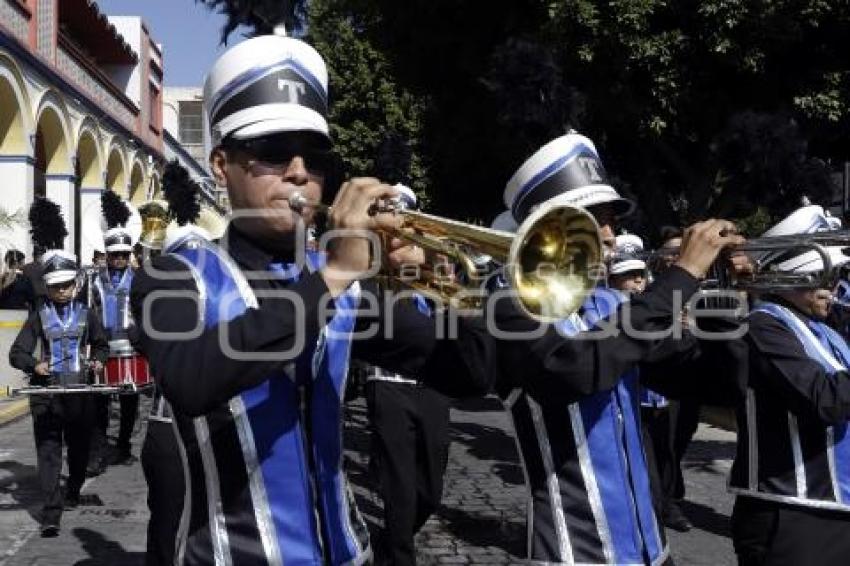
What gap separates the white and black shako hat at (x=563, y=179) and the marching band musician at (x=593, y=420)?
0.38 metres

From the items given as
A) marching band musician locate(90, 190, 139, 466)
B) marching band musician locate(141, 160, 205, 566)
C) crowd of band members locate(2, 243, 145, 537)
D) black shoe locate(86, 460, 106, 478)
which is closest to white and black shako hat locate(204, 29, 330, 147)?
marching band musician locate(141, 160, 205, 566)

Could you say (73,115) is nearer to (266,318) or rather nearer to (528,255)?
(528,255)

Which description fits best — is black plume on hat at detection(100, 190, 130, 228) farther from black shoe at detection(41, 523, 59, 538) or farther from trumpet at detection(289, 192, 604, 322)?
trumpet at detection(289, 192, 604, 322)

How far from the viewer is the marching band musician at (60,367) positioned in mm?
7395

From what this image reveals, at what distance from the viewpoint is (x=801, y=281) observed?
378cm

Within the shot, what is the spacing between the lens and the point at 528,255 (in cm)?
268

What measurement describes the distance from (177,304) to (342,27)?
27315 mm

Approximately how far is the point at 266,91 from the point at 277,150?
0.55 feet

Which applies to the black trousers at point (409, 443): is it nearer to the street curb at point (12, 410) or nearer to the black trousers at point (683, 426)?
the black trousers at point (683, 426)

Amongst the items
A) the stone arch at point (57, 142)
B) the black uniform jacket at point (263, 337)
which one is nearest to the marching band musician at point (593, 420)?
the black uniform jacket at point (263, 337)

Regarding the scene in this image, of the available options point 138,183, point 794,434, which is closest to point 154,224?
point 794,434

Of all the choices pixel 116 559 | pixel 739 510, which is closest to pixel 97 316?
pixel 116 559

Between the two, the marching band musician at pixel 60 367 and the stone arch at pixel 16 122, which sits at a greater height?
the stone arch at pixel 16 122

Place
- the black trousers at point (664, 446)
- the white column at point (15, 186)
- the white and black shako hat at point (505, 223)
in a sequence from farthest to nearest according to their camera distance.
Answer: the white column at point (15, 186) < the black trousers at point (664, 446) < the white and black shako hat at point (505, 223)
